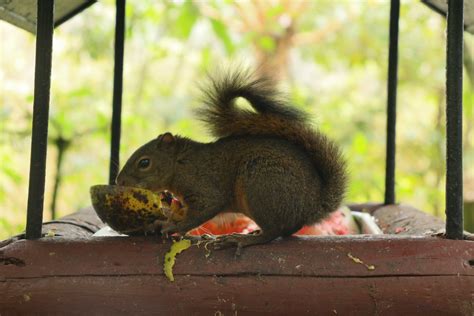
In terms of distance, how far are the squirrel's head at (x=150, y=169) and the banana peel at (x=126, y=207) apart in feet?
0.93

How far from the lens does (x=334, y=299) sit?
165cm

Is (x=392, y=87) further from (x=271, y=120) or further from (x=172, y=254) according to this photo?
(x=172, y=254)

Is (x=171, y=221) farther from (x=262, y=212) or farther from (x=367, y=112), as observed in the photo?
(x=367, y=112)

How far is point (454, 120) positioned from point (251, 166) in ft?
2.00

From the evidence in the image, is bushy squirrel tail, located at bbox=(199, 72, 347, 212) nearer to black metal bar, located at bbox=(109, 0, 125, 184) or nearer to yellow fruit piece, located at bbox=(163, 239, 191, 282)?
yellow fruit piece, located at bbox=(163, 239, 191, 282)

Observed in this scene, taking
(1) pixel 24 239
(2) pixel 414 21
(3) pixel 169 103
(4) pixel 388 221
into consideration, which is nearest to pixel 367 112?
(2) pixel 414 21

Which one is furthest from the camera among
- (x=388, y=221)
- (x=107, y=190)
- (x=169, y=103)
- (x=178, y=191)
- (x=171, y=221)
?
(x=169, y=103)

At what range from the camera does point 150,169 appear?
213 centimetres

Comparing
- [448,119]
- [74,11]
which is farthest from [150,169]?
[448,119]

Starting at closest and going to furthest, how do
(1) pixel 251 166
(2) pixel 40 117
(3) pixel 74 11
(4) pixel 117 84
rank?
(2) pixel 40 117 < (1) pixel 251 166 < (3) pixel 74 11 < (4) pixel 117 84

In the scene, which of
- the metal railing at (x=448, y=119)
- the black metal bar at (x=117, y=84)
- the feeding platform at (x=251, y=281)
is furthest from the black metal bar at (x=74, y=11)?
the feeding platform at (x=251, y=281)

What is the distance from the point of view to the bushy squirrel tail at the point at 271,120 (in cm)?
199

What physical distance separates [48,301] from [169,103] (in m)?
5.29

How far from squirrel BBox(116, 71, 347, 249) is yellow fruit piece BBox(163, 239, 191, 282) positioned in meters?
0.14
